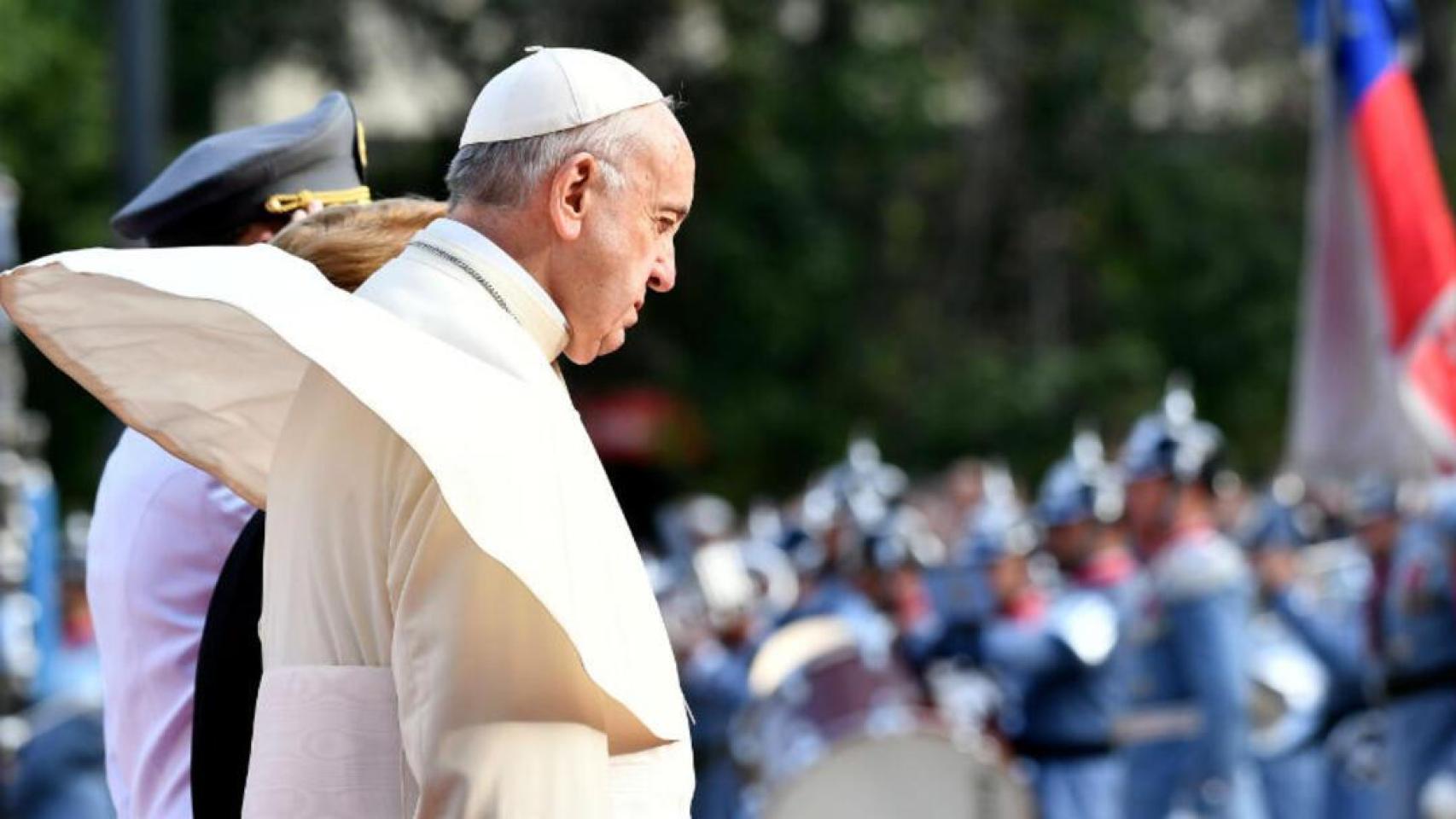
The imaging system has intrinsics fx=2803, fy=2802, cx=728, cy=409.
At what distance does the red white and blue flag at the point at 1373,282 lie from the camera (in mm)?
8281

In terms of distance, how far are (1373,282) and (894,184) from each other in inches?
603

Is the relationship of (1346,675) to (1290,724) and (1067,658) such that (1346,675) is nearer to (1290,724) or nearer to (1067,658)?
(1290,724)

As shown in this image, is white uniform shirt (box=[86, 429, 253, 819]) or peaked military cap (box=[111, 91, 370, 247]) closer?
white uniform shirt (box=[86, 429, 253, 819])

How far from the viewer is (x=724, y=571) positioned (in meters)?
15.5

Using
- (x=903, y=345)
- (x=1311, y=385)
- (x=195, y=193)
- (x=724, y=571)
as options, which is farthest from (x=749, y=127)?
(x=195, y=193)

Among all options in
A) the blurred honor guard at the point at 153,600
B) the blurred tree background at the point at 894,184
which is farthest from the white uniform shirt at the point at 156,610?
the blurred tree background at the point at 894,184

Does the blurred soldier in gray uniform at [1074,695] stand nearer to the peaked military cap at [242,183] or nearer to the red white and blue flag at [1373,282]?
the red white and blue flag at [1373,282]

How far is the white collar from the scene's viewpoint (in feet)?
8.32

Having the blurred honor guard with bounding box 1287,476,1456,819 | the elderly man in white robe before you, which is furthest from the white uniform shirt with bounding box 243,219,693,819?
the blurred honor guard with bounding box 1287,476,1456,819

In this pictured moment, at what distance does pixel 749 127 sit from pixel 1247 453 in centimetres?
546

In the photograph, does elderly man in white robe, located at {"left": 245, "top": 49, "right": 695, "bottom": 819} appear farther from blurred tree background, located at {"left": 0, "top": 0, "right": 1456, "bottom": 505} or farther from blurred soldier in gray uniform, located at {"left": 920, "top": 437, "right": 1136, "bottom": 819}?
blurred tree background, located at {"left": 0, "top": 0, "right": 1456, "bottom": 505}

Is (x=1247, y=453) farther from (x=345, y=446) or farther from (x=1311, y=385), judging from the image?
(x=345, y=446)

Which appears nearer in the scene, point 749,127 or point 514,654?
point 514,654

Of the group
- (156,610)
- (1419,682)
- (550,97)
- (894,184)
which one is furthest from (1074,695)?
(894,184)
